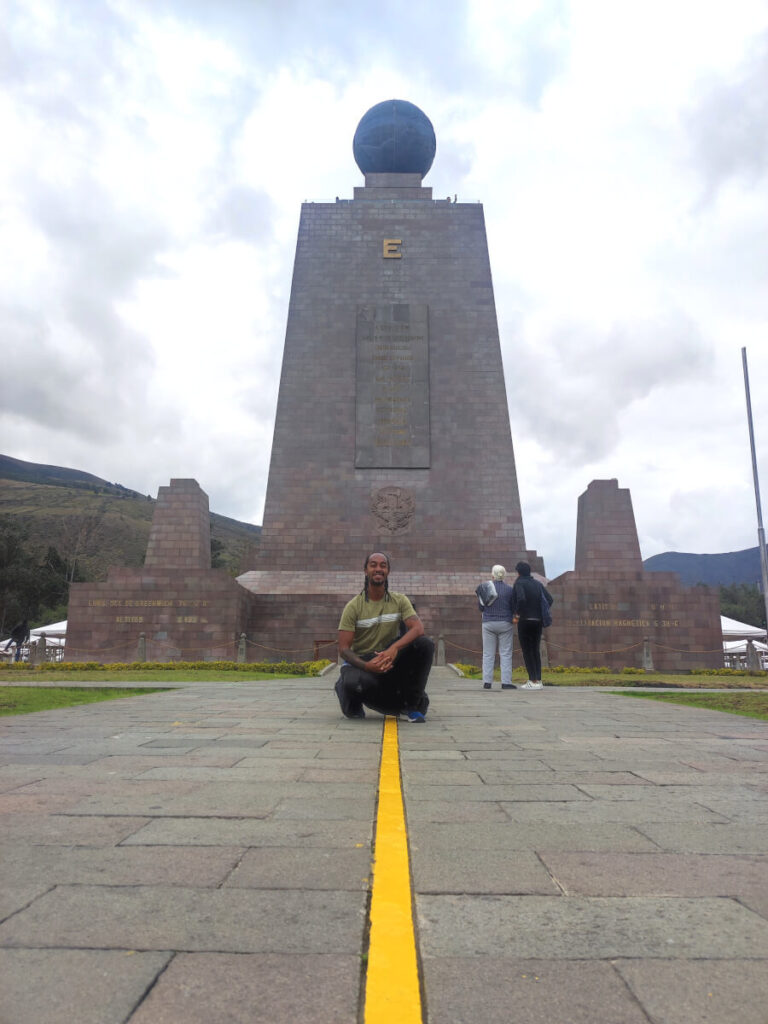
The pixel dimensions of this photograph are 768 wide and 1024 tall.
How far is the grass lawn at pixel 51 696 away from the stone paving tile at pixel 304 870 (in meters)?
5.35

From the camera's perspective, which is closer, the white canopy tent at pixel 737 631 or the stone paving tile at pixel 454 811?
the stone paving tile at pixel 454 811

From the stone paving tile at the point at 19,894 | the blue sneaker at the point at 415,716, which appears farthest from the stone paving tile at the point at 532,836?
the blue sneaker at the point at 415,716

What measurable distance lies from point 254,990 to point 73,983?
1.20 feet

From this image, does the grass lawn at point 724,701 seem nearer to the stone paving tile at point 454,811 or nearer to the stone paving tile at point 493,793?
the stone paving tile at point 493,793

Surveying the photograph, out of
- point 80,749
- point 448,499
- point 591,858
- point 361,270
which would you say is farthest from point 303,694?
point 361,270

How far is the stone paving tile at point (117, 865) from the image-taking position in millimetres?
2131

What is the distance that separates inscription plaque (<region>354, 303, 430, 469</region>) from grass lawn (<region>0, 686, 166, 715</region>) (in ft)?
48.6

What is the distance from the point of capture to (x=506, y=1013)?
1417 mm

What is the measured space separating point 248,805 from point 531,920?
1.57 meters

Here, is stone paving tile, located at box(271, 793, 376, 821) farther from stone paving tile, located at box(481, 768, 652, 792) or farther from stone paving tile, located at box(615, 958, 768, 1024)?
stone paving tile, located at box(615, 958, 768, 1024)

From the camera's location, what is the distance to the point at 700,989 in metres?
1.51

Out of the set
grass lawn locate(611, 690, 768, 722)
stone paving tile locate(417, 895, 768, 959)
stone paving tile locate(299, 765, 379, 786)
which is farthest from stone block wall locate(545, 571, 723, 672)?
stone paving tile locate(417, 895, 768, 959)

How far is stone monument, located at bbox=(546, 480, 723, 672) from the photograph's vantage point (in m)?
20.0

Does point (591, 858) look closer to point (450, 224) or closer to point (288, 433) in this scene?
point (288, 433)
